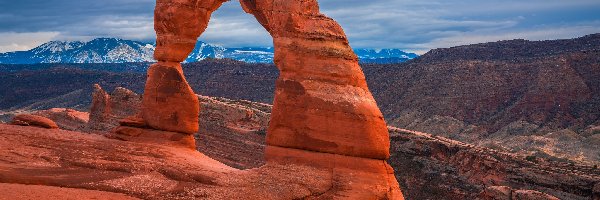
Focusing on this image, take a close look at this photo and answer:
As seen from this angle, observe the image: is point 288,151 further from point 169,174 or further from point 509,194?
point 509,194

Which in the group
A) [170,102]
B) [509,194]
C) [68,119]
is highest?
[170,102]

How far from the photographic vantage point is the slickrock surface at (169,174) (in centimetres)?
1313

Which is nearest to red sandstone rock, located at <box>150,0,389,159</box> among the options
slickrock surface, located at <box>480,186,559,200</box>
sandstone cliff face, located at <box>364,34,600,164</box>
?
slickrock surface, located at <box>480,186,559,200</box>

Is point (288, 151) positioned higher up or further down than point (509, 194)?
higher up

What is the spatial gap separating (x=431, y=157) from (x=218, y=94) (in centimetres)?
5826

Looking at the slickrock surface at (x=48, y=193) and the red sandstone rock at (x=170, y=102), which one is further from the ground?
the red sandstone rock at (x=170, y=102)

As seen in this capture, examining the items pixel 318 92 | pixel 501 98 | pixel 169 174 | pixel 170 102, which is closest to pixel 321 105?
pixel 318 92

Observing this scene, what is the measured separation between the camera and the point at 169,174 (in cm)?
1417

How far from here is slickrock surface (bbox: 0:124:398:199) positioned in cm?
1313

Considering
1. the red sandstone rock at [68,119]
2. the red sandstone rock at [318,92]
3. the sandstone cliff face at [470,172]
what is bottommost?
the sandstone cliff face at [470,172]

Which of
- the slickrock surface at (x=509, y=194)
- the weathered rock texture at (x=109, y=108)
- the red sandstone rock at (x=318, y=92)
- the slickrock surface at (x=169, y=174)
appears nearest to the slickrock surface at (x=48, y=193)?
the slickrock surface at (x=169, y=174)

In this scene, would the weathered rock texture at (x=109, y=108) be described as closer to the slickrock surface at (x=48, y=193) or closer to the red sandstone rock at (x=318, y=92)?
the red sandstone rock at (x=318, y=92)

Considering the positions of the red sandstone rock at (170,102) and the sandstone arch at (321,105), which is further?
the red sandstone rock at (170,102)

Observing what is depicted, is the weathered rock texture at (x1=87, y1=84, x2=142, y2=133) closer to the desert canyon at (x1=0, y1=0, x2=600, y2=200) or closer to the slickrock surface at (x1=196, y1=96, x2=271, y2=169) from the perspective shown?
the slickrock surface at (x1=196, y1=96, x2=271, y2=169)
